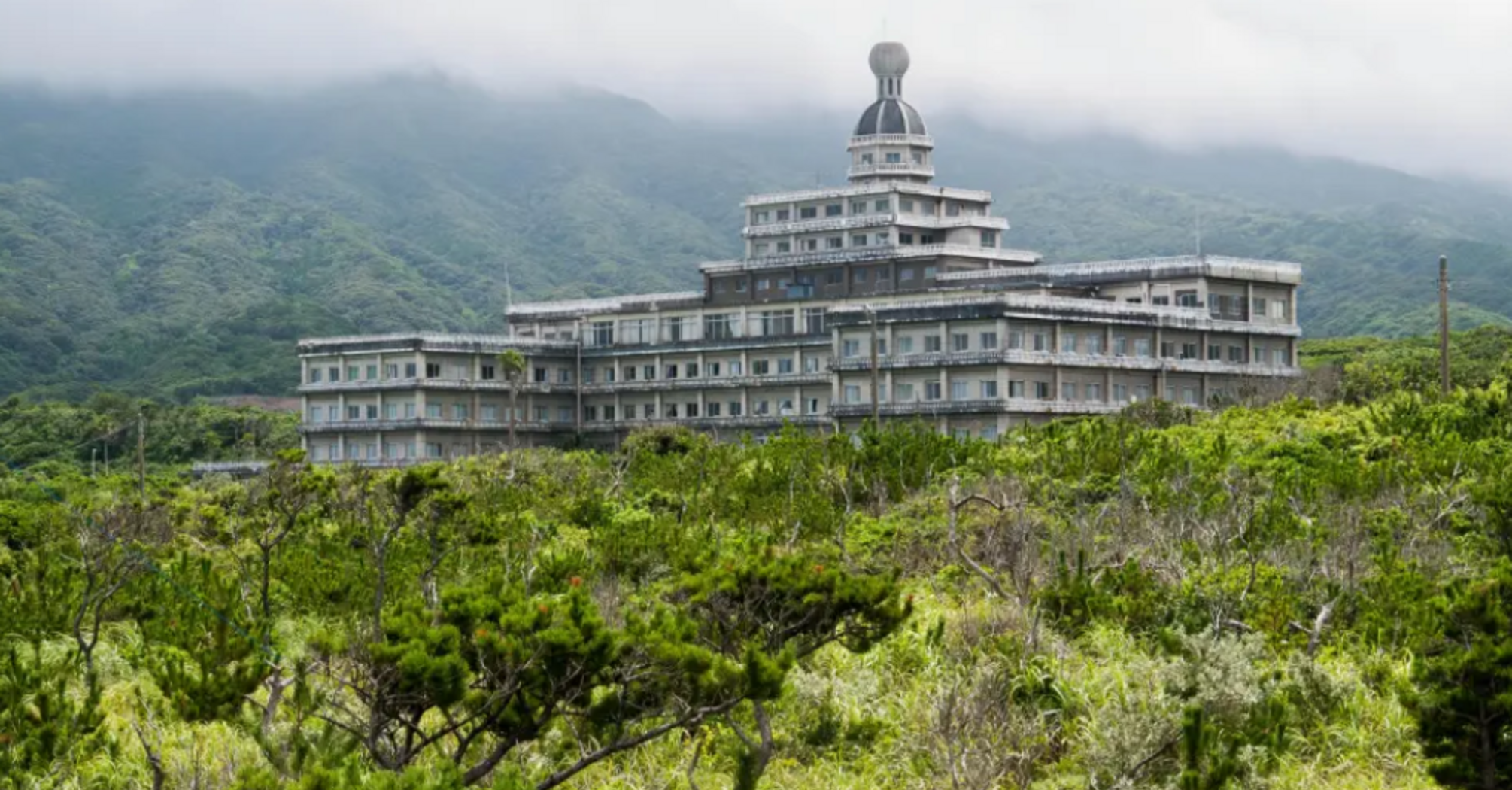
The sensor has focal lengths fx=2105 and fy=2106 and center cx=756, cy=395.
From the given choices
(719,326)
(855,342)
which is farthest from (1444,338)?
(719,326)

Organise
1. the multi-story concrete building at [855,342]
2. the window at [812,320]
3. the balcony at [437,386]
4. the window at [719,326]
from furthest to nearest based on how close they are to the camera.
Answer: the window at [719,326] < the balcony at [437,386] < the window at [812,320] < the multi-story concrete building at [855,342]

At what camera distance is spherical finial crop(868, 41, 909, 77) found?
114750mm

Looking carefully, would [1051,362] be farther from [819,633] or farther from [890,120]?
[819,633]

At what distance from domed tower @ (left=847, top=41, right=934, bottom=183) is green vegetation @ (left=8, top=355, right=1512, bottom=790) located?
223 ft

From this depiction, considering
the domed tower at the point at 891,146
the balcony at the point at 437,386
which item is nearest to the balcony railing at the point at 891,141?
the domed tower at the point at 891,146

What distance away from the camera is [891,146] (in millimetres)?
109750

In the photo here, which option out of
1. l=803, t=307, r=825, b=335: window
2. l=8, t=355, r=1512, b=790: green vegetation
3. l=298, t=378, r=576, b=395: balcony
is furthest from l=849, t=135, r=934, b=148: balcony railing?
l=8, t=355, r=1512, b=790: green vegetation

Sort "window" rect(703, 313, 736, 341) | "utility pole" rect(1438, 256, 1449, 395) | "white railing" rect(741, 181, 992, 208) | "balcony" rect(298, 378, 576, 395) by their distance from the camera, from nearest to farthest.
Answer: "utility pole" rect(1438, 256, 1449, 395)
"balcony" rect(298, 378, 576, 395)
"window" rect(703, 313, 736, 341)
"white railing" rect(741, 181, 992, 208)

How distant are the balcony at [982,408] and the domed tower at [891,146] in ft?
73.5

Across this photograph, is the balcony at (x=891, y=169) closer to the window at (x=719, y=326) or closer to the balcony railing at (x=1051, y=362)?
the window at (x=719, y=326)

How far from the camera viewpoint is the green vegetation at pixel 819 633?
1848cm

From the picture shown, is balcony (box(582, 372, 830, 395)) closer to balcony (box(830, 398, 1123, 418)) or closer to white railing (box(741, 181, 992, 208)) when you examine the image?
white railing (box(741, 181, 992, 208))

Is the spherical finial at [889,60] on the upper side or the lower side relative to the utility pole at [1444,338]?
A: upper

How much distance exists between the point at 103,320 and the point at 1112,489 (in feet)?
567
